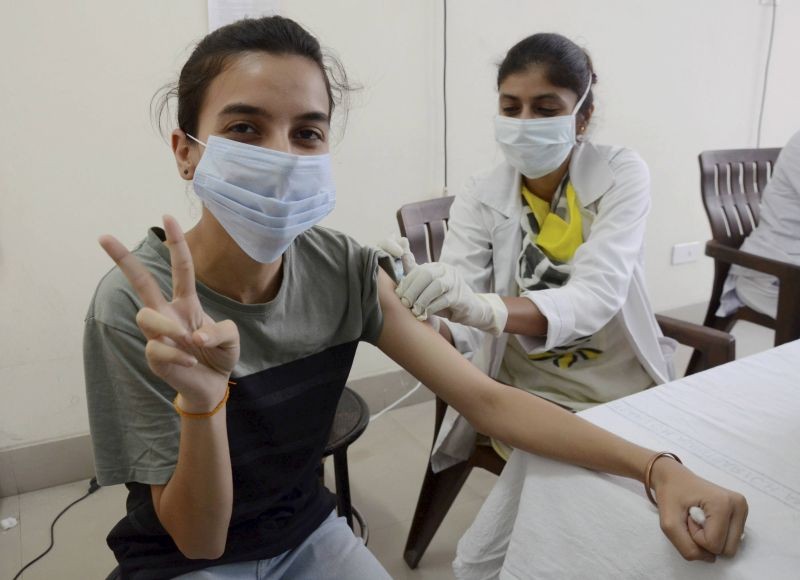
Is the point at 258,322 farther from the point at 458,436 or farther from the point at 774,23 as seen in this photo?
the point at 774,23

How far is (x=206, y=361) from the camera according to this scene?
27.0 inches

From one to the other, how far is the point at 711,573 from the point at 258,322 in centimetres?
64

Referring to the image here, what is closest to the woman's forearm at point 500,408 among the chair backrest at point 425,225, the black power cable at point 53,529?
the chair backrest at point 425,225

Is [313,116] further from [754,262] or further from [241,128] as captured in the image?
[754,262]

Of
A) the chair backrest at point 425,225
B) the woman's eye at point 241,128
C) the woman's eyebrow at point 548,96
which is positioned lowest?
the chair backrest at point 425,225

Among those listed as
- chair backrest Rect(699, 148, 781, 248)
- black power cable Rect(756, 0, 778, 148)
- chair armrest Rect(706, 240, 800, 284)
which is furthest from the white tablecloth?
black power cable Rect(756, 0, 778, 148)

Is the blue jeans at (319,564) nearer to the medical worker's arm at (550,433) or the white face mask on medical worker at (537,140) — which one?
the medical worker's arm at (550,433)

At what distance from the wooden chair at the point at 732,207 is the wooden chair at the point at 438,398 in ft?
2.37

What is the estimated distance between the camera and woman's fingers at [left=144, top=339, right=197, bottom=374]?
624mm

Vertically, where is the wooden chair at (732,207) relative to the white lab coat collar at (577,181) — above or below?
below

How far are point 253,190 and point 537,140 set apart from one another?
824mm

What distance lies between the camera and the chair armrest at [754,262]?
1932 mm

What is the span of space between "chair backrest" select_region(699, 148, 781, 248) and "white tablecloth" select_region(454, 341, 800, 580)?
4.49 feet

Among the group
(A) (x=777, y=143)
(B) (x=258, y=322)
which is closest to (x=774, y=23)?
(A) (x=777, y=143)
